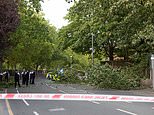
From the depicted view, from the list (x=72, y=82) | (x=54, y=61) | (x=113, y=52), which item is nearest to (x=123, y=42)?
(x=72, y=82)

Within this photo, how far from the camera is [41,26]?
4003cm

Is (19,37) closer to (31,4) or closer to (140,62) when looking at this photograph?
(31,4)

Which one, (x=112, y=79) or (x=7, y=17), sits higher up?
(x=7, y=17)

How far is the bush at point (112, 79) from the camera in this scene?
107ft

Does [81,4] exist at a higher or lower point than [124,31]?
higher

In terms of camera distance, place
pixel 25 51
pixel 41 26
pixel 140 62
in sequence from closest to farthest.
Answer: pixel 140 62
pixel 41 26
pixel 25 51

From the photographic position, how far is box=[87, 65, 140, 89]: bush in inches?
1281

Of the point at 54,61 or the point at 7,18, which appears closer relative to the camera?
the point at 7,18

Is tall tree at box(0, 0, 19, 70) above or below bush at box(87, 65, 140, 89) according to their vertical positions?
above

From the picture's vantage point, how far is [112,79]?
32.7 m

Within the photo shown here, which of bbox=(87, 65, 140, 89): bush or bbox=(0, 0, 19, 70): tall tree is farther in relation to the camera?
bbox=(87, 65, 140, 89): bush

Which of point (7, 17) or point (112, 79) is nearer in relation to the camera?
point (7, 17)

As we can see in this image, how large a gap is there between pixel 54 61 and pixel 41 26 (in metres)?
55.2

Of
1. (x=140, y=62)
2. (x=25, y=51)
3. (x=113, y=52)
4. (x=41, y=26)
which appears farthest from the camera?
(x=25, y=51)
